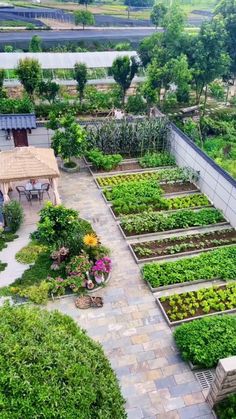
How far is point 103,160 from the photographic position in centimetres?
1988

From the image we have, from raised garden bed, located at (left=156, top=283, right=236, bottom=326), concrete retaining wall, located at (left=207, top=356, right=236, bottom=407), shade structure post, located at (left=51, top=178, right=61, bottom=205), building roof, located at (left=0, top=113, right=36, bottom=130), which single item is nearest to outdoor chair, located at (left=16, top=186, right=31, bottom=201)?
shade structure post, located at (left=51, top=178, right=61, bottom=205)

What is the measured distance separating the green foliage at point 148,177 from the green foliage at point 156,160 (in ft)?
2.89

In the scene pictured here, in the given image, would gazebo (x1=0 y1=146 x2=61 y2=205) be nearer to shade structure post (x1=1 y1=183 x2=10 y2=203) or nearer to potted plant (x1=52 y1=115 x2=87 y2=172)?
shade structure post (x1=1 y1=183 x2=10 y2=203)

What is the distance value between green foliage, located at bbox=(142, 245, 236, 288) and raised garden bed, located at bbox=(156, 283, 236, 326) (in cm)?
64

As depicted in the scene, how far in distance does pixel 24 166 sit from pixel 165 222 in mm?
6616

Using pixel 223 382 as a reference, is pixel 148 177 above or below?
above

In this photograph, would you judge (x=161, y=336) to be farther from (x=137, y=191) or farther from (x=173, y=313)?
(x=137, y=191)


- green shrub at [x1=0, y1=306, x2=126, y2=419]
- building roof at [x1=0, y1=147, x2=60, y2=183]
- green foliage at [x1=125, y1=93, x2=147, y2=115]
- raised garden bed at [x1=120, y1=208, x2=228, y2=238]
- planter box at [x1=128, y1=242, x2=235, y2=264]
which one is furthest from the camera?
green foliage at [x1=125, y1=93, x2=147, y2=115]

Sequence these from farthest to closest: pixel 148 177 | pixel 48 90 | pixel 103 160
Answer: pixel 48 90 → pixel 103 160 → pixel 148 177

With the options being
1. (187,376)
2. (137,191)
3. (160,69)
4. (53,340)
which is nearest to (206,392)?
(187,376)

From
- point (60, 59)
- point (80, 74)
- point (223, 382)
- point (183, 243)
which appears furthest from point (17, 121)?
point (223, 382)

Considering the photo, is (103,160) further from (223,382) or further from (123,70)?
(223,382)

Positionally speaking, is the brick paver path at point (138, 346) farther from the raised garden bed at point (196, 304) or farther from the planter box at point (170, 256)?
the raised garden bed at point (196, 304)

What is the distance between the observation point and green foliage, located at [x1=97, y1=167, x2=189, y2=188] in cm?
1913
